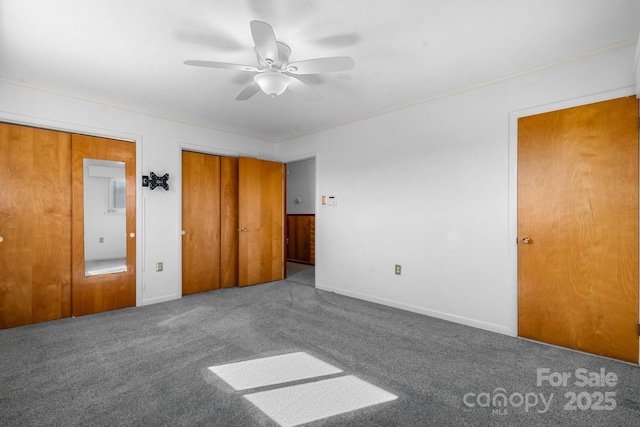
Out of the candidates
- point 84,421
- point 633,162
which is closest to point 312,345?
point 84,421

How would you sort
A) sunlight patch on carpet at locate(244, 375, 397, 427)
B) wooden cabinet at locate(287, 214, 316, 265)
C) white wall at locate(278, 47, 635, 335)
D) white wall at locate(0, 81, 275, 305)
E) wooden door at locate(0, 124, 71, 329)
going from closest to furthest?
sunlight patch on carpet at locate(244, 375, 397, 427)
white wall at locate(278, 47, 635, 335)
wooden door at locate(0, 124, 71, 329)
white wall at locate(0, 81, 275, 305)
wooden cabinet at locate(287, 214, 316, 265)

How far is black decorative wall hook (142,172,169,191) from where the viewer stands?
3.90m

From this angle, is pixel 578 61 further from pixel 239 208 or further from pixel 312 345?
pixel 239 208

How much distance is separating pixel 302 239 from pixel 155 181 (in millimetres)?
3996

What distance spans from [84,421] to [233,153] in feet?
12.6

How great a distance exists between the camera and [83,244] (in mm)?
3484

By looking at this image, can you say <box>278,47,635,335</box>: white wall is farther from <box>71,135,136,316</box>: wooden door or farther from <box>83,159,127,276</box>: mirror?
<box>83,159,127,276</box>: mirror

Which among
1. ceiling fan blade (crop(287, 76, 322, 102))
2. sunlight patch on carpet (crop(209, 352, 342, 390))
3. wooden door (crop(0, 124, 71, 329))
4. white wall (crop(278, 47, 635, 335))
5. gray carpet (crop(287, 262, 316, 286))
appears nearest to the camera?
sunlight patch on carpet (crop(209, 352, 342, 390))

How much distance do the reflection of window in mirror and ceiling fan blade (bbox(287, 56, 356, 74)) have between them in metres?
2.71

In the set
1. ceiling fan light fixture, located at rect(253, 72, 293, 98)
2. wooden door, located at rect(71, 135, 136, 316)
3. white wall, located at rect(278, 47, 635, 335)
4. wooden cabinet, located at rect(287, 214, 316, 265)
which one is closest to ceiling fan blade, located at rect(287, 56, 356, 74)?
ceiling fan light fixture, located at rect(253, 72, 293, 98)

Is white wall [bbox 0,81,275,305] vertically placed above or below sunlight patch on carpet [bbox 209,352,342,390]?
above

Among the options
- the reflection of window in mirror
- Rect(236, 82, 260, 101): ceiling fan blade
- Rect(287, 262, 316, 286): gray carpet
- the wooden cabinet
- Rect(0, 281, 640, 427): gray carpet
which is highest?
Rect(236, 82, 260, 101): ceiling fan blade

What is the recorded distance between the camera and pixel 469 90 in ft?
10.5

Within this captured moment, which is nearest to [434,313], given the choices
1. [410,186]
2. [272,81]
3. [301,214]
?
[410,186]
